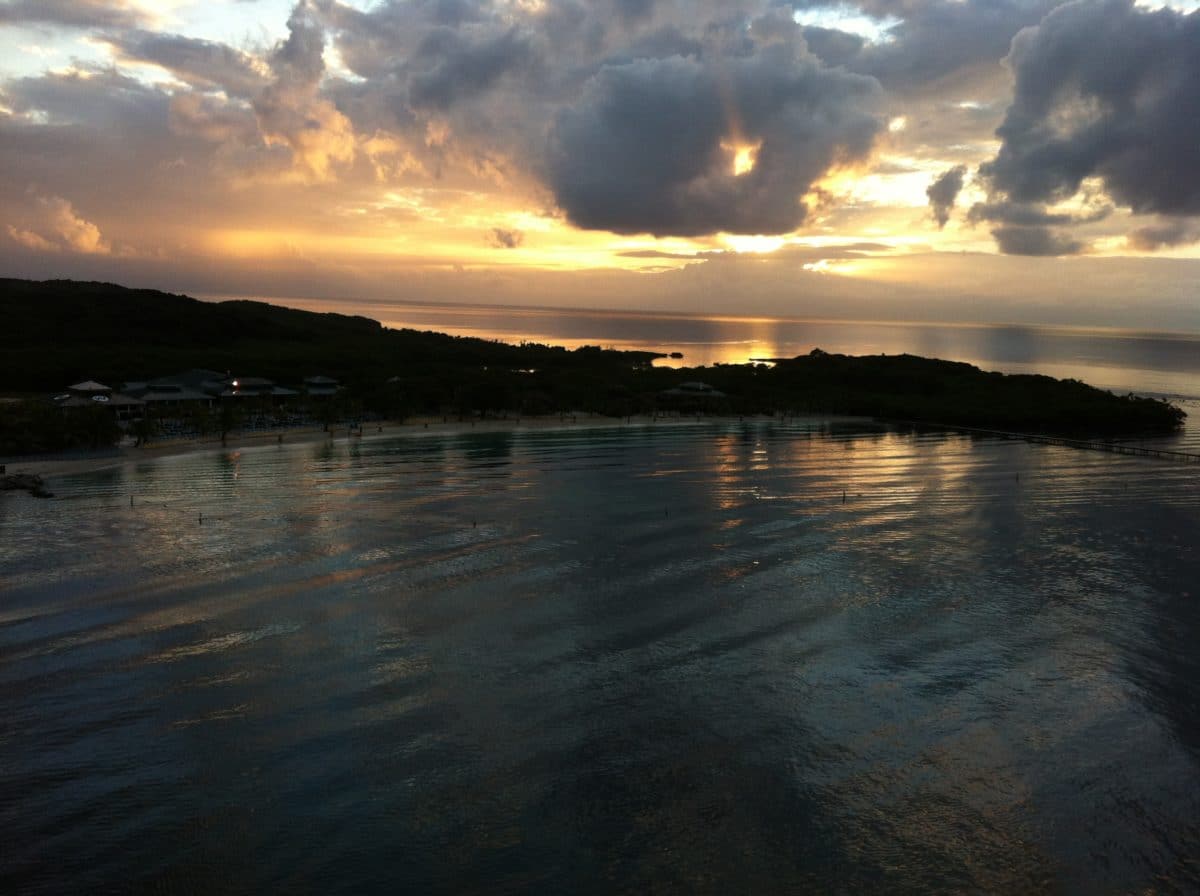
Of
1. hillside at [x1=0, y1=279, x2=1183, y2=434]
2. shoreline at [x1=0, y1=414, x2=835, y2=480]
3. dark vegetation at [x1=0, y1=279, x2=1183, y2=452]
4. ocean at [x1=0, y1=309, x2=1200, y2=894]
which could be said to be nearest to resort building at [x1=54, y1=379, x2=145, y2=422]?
dark vegetation at [x1=0, y1=279, x2=1183, y2=452]

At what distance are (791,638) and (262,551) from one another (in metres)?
18.3

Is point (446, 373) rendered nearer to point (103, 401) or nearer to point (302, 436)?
point (302, 436)

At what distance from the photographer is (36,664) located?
17.8m

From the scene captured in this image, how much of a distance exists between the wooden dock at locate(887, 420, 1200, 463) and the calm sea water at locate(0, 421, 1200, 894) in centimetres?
2472

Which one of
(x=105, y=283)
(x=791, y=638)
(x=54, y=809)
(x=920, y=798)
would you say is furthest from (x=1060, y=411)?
(x=105, y=283)

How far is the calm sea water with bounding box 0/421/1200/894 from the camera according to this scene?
1207cm

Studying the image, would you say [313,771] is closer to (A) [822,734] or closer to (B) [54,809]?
(B) [54,809]

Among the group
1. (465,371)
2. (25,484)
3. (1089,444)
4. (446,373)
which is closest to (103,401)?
(25,484)

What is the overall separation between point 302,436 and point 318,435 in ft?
3.81

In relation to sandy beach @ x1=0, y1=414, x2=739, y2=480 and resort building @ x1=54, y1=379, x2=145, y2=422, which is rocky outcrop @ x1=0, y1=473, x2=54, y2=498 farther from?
resort building @ x1=54, y1=379, x2=145, y2=422

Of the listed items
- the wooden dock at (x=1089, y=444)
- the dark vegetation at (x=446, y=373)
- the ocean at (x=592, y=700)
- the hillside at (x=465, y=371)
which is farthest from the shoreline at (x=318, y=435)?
the ocean at (x=592, y=700)

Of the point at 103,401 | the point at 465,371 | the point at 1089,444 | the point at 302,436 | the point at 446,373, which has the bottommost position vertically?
the point at 302,436

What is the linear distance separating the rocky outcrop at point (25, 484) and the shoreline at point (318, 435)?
60.9 inches

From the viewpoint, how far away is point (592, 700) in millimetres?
16641
